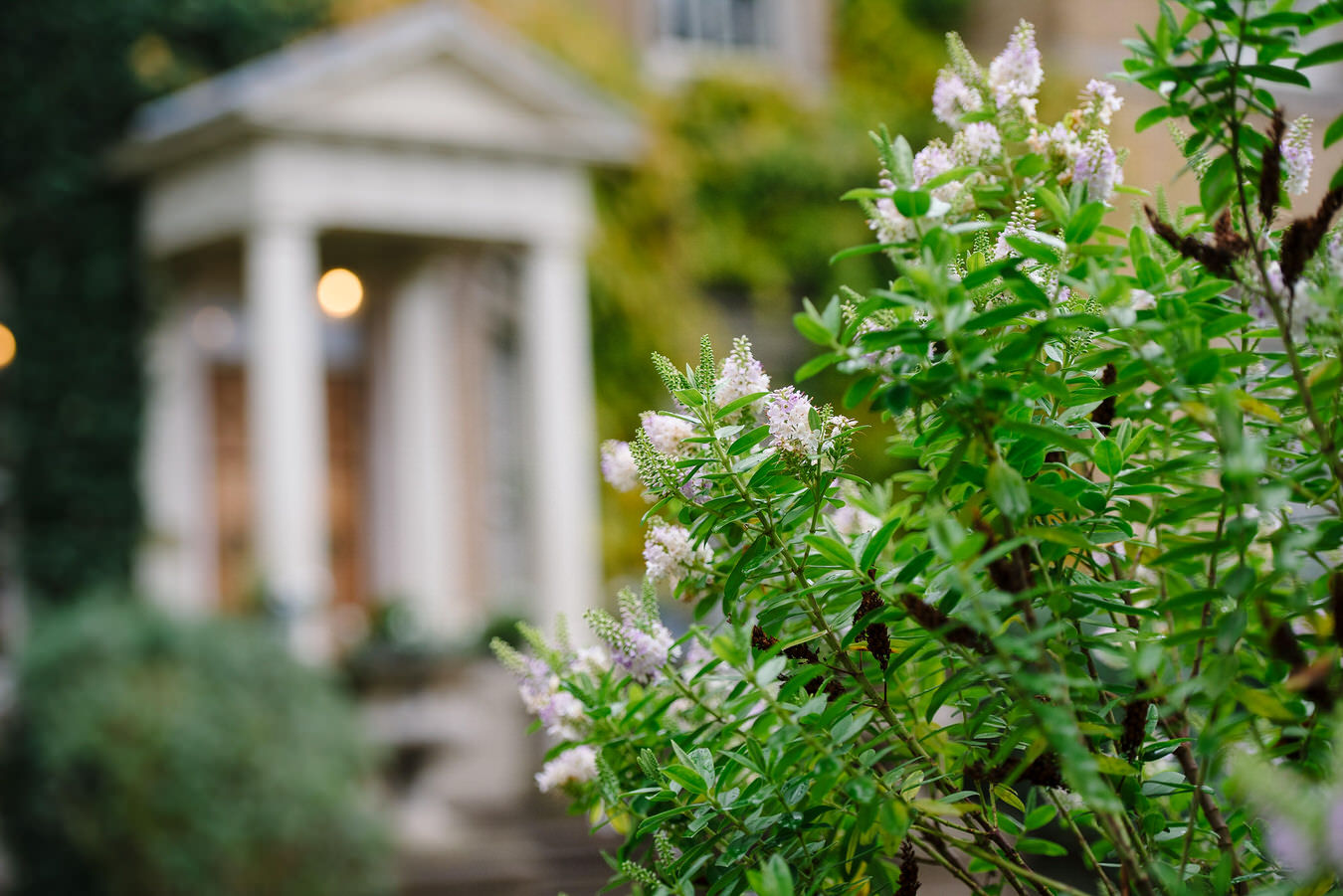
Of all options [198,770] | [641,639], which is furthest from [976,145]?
[198,770]

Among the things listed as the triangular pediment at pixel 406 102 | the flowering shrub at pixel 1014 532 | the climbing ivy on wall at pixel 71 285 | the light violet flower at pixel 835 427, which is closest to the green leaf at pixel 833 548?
the flowering shrub at pixel 1014 532

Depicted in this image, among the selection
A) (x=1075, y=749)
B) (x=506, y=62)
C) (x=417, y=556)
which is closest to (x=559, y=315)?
(x=506, y=62)

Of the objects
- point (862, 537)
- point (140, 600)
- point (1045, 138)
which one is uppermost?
point (1045, 138)

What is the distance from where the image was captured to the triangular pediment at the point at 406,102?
762 centimetres

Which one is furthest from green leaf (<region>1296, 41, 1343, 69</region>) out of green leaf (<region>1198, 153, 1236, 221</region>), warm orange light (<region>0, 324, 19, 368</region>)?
warm orange light (<region>0, 324, 19, 368</region>)

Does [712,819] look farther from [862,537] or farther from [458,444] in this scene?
[458,444]

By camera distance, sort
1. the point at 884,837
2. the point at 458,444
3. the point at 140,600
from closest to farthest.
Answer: the point at 884,837 → the point at 140,600 → the point at 458,444

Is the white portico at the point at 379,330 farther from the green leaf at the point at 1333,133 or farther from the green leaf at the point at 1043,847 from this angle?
the green leaf at the point at 1333,133

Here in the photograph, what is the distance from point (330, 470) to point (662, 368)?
8766 millimetres

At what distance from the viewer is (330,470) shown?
9.77 m

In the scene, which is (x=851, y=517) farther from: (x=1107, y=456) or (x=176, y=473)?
(x=176, y=473)

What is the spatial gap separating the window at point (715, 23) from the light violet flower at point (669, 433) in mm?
10769

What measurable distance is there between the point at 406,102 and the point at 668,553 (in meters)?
7.11

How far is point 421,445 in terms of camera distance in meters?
9.62
